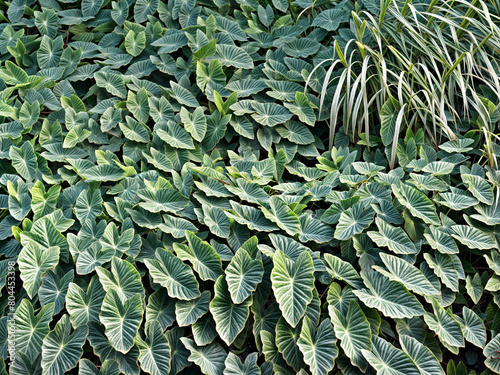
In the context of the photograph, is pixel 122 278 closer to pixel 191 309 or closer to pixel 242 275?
pixel 191 309

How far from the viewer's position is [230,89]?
241 cm

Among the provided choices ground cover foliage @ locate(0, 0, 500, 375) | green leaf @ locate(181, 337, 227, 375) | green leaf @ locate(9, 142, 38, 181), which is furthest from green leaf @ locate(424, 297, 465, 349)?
green leaf @ locate(9, 142, 38, 181)

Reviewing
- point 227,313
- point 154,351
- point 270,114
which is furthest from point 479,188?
point 154,351

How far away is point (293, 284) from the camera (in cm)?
154

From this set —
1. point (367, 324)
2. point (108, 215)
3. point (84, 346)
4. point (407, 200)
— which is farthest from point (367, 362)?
point (108, 215)

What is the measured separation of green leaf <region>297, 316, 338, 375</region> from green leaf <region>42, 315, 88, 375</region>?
70 cm

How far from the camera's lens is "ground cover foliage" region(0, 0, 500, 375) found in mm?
1481

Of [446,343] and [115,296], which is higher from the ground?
[115,296]

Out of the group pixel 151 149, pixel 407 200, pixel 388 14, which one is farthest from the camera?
pixel 388 14

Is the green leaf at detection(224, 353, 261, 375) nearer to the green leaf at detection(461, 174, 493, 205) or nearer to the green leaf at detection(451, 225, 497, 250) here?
the green leaf at detection(451, 225, 497, 250)

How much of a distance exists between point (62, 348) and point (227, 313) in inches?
21.1

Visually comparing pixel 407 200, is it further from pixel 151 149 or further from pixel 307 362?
A: pixel 151 149

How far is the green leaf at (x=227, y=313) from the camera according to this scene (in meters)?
1.47

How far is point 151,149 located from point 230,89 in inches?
23.8
